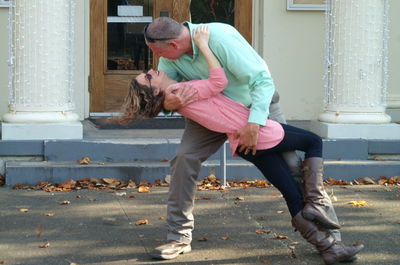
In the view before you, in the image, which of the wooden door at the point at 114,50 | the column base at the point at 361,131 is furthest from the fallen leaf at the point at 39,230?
the wooden door at the point at 114,50

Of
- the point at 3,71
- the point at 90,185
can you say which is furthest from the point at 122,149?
the point at 3,71

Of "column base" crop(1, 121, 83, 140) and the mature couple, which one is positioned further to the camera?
"column base" crop(1, 121, 83, 140)

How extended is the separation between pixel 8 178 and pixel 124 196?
1219mm

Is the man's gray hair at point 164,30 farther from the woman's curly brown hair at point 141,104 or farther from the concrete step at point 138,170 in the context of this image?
the concrete step at point 138,170

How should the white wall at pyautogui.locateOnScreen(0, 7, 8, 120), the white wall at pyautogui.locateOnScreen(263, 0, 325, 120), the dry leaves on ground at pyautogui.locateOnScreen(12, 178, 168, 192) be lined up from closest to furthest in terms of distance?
the dry leaves on ground at pyautogui.locateOnScreen(12, 178, 168, 192)
the white wall at pyautogui.locateOnScreen(0, 7, 8, 120)
the white wall at pyautogui.locateOnScreen(263, 0, 325, 120)

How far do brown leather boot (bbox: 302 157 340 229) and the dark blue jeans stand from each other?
55mm

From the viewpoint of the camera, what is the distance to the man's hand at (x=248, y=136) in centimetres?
523

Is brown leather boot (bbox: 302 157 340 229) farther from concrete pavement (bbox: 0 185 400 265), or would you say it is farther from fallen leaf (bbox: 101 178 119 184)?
fallen leaf (bbox: 101 178 119 184)

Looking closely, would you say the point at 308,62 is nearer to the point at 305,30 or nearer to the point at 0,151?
the point at 305,30

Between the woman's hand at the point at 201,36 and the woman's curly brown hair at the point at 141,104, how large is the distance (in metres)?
0.42

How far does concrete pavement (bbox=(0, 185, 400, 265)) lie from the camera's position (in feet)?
18.4

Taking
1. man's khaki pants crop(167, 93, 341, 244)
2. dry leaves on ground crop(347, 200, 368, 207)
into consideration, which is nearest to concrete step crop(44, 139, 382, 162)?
dry leaves on ground crop(347, 200, 368, 207)

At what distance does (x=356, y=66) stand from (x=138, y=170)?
259cm

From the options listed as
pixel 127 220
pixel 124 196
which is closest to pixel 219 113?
pixel 127 220
